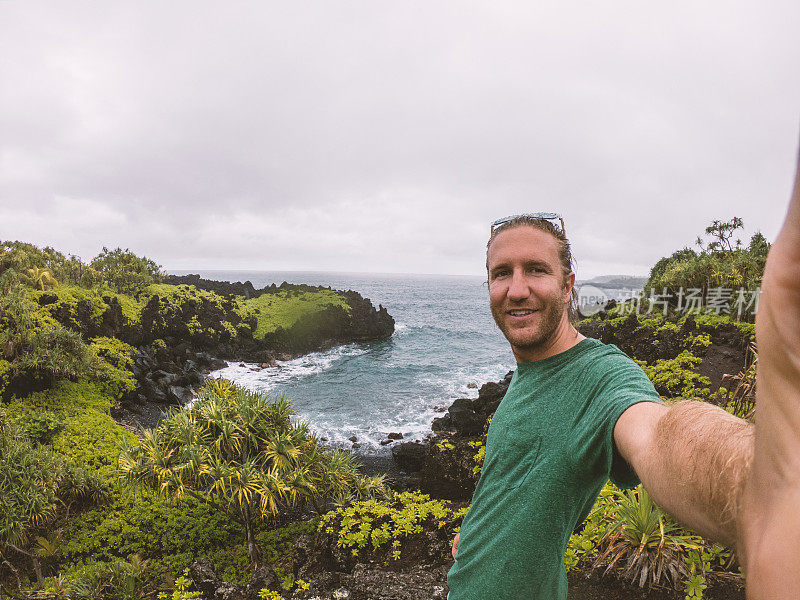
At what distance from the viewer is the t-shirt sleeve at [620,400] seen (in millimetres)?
1297

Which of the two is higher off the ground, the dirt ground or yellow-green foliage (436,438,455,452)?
the dirt ground

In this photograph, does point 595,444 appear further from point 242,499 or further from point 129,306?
point 129,306

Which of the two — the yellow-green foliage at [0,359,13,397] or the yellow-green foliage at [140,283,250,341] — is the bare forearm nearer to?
the yellow-green foliage at [0,359,13,397]

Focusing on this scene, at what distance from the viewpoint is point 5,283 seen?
65.4ft

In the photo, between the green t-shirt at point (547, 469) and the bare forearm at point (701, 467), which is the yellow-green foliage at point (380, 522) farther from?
the bare forearm at point (701, 467)

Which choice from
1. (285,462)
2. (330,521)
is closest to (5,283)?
(285,462)

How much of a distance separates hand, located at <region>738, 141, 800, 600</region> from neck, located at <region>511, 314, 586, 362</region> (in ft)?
3.95

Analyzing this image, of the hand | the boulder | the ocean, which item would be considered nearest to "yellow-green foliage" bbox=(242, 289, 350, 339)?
the ocean

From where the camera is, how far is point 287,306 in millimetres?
39719

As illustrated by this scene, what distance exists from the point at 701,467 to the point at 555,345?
991 mm

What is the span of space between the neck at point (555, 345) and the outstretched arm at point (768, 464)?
0.94 meters

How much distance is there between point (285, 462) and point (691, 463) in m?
7.48

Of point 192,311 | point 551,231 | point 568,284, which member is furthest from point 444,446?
point 192,311

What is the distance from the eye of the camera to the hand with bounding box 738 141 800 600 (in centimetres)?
50
